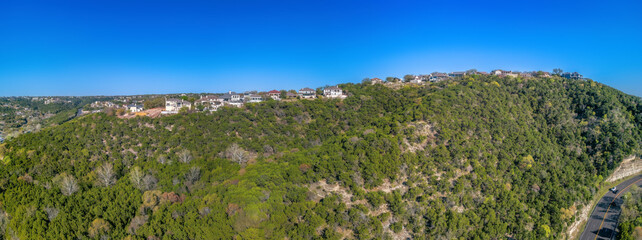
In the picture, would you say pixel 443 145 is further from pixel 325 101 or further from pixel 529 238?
pixel 325 101

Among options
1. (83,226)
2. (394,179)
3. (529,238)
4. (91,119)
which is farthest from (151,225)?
(529,238)

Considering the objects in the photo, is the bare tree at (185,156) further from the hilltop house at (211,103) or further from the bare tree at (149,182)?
the hilltop house at (211,103)

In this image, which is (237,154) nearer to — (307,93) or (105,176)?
(105,176)

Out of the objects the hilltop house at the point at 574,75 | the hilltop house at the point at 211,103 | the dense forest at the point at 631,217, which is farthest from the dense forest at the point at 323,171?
the hilltop house at the point at 574,75

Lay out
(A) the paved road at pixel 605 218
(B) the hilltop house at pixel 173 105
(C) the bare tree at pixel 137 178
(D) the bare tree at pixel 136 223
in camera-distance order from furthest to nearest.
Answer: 1. (B) the hilltop house at pixel 173 105
2. (A) the paved road at pixel 605 218
3. (C) the bare tree at pixel 137 178
4. (D) the bare tree at pixel 136 223

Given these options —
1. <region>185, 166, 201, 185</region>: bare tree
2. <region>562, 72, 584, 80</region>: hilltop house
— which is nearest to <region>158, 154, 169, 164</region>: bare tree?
<region>185, 166, 201, 185</region>: bare tree

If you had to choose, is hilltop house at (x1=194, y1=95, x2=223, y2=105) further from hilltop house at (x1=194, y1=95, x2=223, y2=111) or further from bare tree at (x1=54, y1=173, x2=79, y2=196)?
bare tree at (x1=54, y1=173, x2=79, y2=196)
